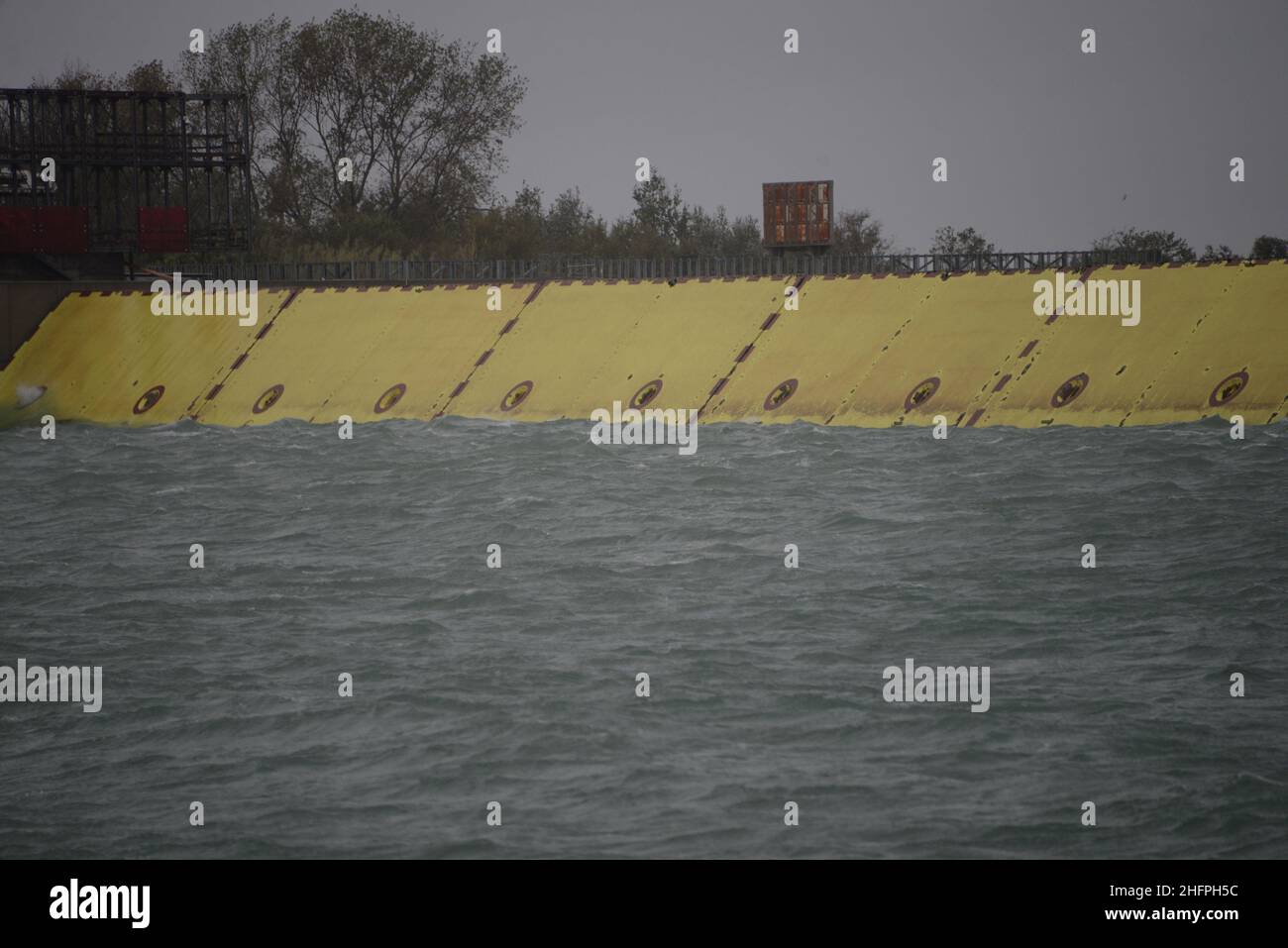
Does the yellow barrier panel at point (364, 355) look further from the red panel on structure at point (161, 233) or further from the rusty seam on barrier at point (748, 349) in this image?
the red panel on structure at point (161, 233)

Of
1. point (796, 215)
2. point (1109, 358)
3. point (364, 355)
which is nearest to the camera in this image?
point (1109, 358)

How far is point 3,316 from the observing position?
52500 mm

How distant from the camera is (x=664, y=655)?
69.3ft

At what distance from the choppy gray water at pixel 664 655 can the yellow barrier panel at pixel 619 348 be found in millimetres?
7574

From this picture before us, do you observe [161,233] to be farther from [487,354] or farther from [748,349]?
[748,349]

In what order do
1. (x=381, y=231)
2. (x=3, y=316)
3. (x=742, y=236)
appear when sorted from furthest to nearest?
(x=742, y=236)
(x=381, y=231)
(x=3, y=316)

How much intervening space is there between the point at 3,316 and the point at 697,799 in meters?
42.4

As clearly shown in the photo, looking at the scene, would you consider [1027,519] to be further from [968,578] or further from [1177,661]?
[1177,661]

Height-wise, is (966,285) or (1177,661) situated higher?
(966,285)

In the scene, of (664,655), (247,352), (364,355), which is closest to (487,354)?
(364,355)

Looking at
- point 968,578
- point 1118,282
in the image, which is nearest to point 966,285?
point 1118,282

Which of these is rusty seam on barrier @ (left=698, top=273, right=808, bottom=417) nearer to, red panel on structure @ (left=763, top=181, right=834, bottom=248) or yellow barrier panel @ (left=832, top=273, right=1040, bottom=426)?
yellow barrier panel @ (left=832, top=273, right=1040, bottom=426)

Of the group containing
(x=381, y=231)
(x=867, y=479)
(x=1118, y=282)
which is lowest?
(x=867, y=479)

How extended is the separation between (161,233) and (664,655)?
42611 millimetres
